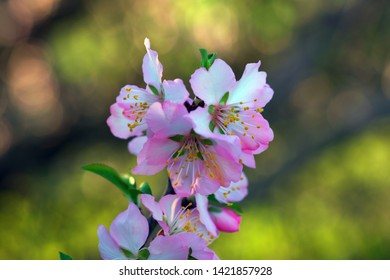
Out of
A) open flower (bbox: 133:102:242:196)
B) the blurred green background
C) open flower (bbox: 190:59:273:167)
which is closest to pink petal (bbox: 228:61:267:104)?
open flower (bbox: 190:59:273:167)

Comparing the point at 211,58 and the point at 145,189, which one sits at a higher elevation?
the point at 211,58

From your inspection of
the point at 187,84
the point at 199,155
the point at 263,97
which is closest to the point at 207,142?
the point at 199,155

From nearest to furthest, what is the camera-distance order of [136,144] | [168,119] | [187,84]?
1. [168,119]
2. [136,144]
3. [187,84]

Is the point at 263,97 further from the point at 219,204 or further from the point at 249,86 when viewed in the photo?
the point at 219,204

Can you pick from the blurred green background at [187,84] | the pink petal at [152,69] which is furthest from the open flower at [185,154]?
the blurred green background at [187,84]

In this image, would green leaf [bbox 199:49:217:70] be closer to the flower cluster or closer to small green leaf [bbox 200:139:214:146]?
the flower cluster
